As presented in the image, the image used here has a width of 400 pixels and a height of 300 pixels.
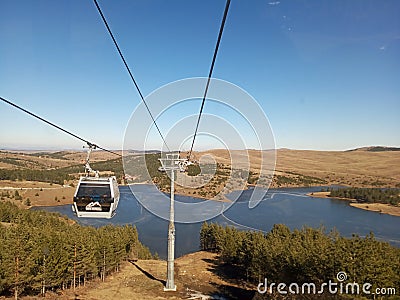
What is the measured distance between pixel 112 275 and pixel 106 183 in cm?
1867

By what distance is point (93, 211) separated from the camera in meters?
6.50

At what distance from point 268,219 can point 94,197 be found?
3834 centimetres

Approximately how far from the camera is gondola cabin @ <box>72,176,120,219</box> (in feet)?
20.9

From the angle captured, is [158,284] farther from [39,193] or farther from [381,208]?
[39,193]

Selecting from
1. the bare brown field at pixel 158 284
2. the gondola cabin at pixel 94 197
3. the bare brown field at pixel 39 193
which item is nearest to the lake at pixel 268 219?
the bare brown field at pixel 39 193

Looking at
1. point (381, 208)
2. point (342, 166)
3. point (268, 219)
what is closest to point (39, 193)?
point (268, 219)

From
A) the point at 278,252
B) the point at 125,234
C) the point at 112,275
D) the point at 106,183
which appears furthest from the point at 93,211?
the point at 125,234

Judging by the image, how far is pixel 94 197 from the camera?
6387mm

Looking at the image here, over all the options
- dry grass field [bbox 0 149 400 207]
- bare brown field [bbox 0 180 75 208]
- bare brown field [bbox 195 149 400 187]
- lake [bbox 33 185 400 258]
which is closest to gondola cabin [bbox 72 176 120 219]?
lake [bbox 33 185 400 258]

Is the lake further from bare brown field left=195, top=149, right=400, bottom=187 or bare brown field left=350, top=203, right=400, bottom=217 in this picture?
bare brown field left=195, top=149, right=400, bottom=187

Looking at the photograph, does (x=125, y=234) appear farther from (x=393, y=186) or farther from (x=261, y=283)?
(x=393, y=186)

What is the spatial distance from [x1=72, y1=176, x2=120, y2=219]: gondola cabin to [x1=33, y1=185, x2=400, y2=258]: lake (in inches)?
1076

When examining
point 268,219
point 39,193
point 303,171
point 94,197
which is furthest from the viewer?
point 303,171

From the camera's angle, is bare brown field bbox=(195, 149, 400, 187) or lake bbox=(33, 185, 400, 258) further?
bare brown field bbox=(195, 149, 400, 187)
